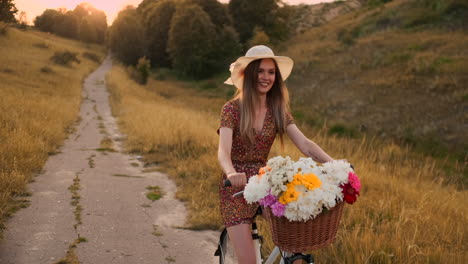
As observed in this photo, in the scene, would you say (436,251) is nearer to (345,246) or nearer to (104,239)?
(345,246)

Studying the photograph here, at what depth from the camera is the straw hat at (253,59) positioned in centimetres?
299

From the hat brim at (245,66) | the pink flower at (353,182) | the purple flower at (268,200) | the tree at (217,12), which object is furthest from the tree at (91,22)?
the pink flower at (353,182)

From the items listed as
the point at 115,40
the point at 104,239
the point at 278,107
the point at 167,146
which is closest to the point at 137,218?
the point at 104,239

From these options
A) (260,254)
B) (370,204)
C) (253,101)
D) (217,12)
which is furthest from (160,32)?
(260,254)

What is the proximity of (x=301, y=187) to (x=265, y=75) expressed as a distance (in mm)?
1273

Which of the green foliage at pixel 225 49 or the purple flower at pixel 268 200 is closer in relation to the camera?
the purple flower at pixel 268 200

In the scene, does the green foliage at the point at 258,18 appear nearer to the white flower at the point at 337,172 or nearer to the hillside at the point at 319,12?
the hillside at the point at 319,12

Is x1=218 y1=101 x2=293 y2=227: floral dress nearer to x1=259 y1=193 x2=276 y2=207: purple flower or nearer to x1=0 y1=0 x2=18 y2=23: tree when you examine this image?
x1=259 y1=193 x2=276 y2=207: purple flower

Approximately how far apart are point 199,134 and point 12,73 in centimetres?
1749

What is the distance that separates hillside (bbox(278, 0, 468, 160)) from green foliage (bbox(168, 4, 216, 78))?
38.2 feet

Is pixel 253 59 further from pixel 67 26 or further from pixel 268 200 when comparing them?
pixel 67 26

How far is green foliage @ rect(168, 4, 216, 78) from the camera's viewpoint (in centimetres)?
4256

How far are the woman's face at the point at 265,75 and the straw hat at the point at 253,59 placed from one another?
7 centimetres

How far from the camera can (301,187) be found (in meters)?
2.03
